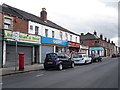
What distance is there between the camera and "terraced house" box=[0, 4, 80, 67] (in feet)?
75.9

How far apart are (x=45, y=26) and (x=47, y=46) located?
3006 mm

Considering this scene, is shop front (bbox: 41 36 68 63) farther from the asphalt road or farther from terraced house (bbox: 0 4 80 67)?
the asphalt road

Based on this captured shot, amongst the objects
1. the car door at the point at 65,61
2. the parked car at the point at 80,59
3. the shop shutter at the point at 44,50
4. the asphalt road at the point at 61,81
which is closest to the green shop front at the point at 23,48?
the shop shutter at the point at 44,50

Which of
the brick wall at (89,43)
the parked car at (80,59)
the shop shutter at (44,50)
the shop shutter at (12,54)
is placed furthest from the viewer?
the brick wall at (89,43)

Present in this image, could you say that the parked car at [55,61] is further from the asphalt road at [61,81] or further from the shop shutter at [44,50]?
the shop shutter at [44,50]

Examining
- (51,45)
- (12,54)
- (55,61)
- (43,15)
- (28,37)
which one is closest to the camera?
(55,61)

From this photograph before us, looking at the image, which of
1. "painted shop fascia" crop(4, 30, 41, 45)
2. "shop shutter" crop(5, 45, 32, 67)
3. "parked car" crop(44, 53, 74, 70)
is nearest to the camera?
"parked car" crop(44, 53, 74, 70)

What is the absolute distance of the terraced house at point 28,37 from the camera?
23.1 m

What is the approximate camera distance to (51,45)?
33.2 metres

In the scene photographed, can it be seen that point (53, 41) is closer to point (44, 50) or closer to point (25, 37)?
A: point (44, 50)

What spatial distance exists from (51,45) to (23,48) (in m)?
7.71

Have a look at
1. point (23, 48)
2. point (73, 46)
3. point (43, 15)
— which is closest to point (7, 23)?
point (23, 48)

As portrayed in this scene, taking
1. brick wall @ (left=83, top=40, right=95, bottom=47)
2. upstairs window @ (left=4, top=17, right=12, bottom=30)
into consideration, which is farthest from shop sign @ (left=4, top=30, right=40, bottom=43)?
brick wall @ (left=83, top=40, right=95, bottom=47)

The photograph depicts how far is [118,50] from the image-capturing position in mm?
146125
